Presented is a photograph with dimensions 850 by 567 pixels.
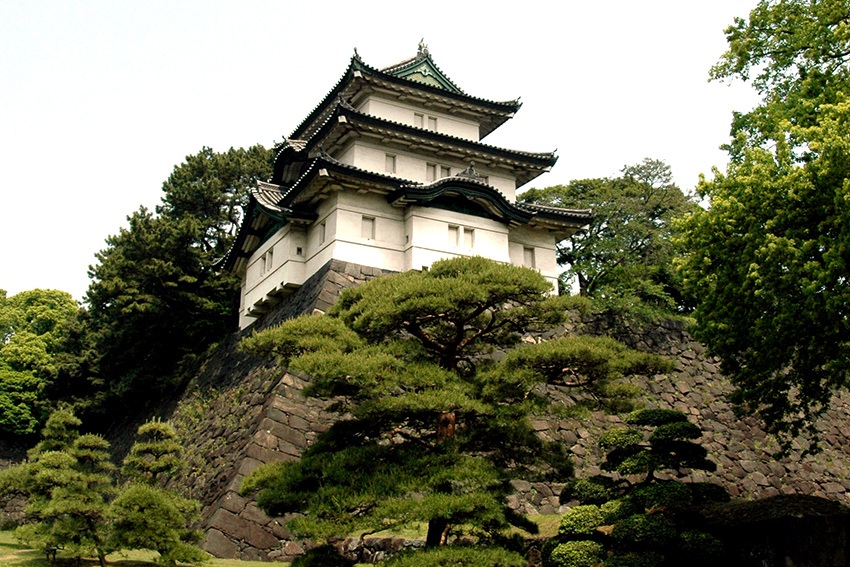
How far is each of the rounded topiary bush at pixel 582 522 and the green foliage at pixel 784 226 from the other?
329 centimetres

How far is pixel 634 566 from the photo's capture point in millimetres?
10008

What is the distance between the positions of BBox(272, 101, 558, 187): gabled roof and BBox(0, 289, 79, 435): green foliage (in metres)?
14.1

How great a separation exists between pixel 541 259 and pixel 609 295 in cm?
243

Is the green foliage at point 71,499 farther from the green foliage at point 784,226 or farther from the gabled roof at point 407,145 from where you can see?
the gabled roof at point 407,145

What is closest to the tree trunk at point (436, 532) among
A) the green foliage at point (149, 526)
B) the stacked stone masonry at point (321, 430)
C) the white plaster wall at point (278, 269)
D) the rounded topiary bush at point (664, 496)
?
the stacked stone masonry at point (321, 430)

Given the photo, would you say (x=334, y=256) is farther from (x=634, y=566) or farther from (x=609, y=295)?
(x=634, y=566)

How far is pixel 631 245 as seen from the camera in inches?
1091

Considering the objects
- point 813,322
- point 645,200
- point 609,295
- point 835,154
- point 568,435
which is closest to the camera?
point 835,154

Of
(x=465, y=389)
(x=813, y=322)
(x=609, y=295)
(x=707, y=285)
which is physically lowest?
(x=465, y=389)

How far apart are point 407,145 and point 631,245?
954cm

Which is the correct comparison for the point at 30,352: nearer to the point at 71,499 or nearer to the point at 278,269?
the point at 278,269

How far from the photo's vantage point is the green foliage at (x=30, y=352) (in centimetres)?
3275

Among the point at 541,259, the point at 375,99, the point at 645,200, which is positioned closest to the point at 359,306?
the point at 541,259

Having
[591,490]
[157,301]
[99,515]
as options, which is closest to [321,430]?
[99,515]
